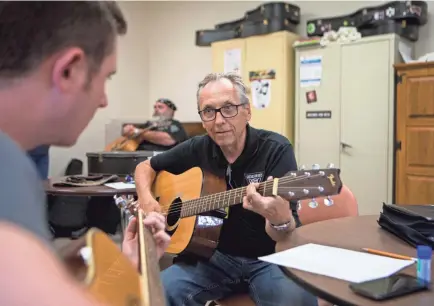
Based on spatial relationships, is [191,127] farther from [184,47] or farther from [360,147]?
[360,147]

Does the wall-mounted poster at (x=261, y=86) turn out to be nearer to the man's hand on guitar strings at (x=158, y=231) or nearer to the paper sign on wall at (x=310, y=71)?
the paper sign on wall at (x=310, y=71)

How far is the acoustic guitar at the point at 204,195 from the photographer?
1.48 meters

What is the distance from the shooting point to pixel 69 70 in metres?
0.55

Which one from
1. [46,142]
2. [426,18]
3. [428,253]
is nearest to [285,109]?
[426,18]

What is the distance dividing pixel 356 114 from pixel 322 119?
1.05 ft

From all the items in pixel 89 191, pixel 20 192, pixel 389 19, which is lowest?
pixel 89 191

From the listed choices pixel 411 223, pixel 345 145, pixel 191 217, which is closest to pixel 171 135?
pixel 345 145

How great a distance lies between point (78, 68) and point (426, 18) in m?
4.50

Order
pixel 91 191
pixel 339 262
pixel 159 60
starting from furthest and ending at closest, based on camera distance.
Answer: pixel 159 60, pixel 91 191, pixel 339 262

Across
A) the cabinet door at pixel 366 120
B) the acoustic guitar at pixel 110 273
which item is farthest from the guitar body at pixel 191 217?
the cabinet door at pixel 366 120

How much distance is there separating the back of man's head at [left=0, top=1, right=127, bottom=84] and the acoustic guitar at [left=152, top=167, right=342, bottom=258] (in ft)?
3.39

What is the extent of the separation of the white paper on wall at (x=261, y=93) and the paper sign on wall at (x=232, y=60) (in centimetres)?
25

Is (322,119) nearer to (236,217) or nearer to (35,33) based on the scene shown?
(236,217)

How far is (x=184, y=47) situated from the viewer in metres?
5.99
